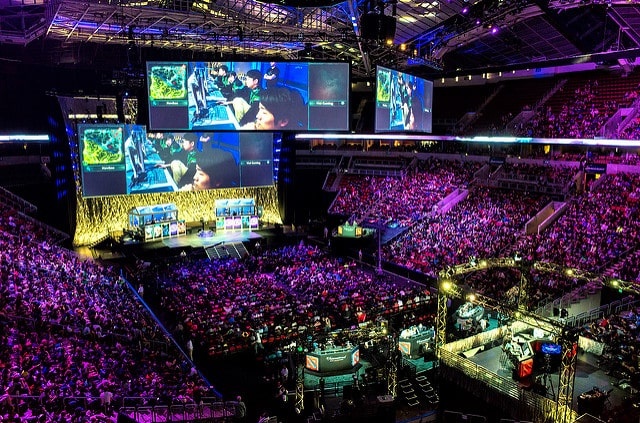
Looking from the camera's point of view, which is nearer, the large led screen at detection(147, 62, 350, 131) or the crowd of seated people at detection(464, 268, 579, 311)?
the crowd of seated people at detection(464, 268, 579, 311)

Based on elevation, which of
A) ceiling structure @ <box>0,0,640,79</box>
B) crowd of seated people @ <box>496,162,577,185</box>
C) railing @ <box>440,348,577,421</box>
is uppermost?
ceiling structure @ <box>0,0,640,79</box>

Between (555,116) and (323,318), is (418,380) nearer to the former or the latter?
(323,318)

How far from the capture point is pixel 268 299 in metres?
22.8

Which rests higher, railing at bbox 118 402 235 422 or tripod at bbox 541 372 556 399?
railing at bbox 118 402 235 422

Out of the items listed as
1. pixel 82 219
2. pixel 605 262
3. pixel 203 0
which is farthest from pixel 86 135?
pixel 605 262

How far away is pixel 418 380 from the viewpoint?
18219 millimetres

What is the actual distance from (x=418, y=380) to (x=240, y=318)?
7.16 meters

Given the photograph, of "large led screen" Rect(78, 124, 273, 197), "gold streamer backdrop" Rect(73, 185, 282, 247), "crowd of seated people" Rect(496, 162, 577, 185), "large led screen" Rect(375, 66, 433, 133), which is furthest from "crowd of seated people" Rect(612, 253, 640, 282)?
"large led screen" Rect(78, 124, 273, 197)

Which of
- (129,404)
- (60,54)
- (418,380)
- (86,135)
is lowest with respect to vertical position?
(418,380)

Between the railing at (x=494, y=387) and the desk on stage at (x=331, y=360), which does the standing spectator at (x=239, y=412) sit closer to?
the desk on stage at (x=331, y=360)

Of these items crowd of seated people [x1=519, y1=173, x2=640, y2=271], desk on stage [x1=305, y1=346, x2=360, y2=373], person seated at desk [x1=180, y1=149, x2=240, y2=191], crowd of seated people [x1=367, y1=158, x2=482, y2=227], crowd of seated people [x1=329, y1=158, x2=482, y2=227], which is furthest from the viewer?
person seated at desk [x1=180, y1=149, x2=240, y2=191]

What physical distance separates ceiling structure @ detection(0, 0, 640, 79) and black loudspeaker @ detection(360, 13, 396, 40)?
10.9ft

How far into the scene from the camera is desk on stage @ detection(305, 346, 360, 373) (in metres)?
17.0

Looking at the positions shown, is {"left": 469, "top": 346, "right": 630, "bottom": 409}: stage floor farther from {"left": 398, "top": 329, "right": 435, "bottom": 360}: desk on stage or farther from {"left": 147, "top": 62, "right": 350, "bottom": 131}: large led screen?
{"left": 147, "top": 62, "right": 350, "bottom": 131}: large led screen
